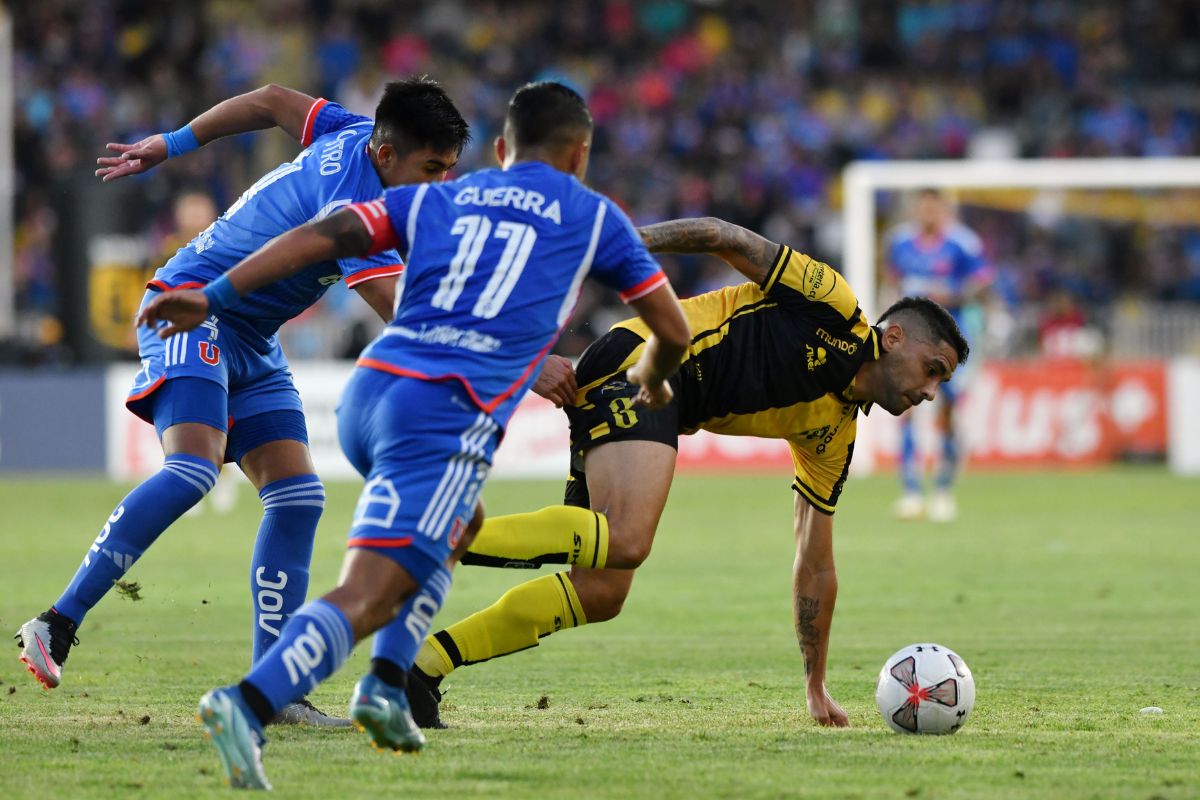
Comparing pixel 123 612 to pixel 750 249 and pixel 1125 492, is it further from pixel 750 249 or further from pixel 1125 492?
pixel 1125 492

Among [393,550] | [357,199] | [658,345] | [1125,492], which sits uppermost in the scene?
[357,199]

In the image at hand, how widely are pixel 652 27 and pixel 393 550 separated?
24.8 metres

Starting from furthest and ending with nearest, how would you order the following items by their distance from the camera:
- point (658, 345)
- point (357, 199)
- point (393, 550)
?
point (357, 199)
point (658, 345)
point (393, 550)

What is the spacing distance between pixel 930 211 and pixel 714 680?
923cm

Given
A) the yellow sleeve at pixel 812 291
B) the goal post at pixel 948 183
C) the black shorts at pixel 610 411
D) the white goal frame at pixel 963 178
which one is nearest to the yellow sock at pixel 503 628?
the black shorts at pixel 610 411

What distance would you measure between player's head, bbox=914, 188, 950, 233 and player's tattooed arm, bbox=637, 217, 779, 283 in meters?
9.52

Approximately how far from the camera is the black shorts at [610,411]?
245 inches

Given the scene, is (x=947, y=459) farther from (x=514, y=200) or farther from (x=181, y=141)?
(x=514, y=200)

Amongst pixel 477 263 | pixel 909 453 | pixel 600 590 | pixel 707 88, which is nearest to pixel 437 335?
pixel 477 263

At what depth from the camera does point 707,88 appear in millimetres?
27000

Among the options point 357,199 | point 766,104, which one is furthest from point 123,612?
point 766,104

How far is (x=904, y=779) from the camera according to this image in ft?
16.3

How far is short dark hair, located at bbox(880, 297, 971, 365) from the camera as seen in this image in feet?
20.9

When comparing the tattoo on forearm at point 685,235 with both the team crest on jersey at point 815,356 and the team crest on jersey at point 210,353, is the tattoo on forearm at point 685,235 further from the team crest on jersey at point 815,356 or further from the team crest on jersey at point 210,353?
the team crest on jersey at point 210,353
